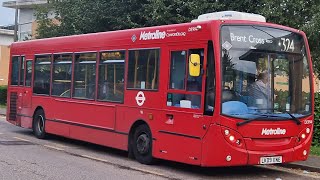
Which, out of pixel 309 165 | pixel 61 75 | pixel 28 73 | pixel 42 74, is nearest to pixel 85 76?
pixel 61 75

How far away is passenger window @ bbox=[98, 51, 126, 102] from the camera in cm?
1157

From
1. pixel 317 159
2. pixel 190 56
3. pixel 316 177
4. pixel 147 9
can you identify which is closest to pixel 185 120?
pixel 190 56

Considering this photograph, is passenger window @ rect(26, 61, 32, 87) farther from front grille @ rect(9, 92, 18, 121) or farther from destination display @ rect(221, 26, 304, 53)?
destination display @ rect(221, 26, 304, 53)

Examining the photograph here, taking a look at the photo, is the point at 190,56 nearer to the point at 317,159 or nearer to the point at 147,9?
the point at 317,159

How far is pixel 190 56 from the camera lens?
31.2 ft

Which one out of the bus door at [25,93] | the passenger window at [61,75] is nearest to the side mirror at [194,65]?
the passenger window at [61,75]

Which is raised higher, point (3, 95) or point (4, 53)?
point (4, 53)

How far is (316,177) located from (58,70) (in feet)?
25.0

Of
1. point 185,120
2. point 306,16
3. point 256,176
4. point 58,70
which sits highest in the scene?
point 306,16

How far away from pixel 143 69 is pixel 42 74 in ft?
17.3

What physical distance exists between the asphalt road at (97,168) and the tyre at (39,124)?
186cm

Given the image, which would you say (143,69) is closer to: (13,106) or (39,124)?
(39,124)

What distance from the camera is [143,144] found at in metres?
10.8

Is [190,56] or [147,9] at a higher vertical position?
[147,9]
